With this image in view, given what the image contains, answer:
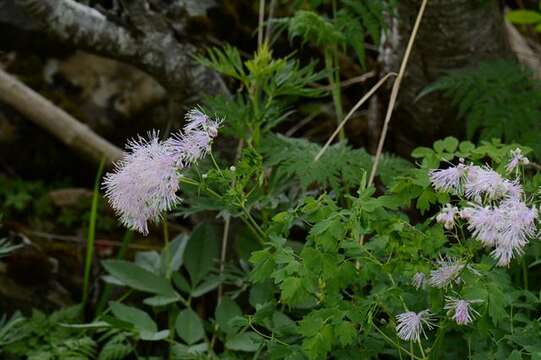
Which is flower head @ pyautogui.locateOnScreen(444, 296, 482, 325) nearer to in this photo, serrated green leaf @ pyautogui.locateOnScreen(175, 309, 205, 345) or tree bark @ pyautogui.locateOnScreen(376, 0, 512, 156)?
serrated green leaf @ pyautogui.locateOnScreen(175, 309, 205, 345)

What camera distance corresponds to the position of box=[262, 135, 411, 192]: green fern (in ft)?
6.62

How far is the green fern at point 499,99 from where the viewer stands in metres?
2.23

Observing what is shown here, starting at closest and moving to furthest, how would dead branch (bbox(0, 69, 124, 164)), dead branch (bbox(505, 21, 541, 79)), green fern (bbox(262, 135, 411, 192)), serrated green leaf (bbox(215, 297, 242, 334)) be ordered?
1. green fern (bbox(262, 135, 411, 192))
2. serrated green leaf (bbox(215, 297, 242, 334))
3. dead branch (bbox(505, 21, 541, 79))
4. dead branch (bbox(0, 69, 124, 164))

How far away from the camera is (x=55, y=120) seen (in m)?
3.01

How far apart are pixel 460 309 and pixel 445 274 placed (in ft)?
0.22

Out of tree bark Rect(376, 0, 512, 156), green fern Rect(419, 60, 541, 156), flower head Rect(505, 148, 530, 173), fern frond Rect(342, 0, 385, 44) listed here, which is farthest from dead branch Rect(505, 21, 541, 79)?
flower head Rect(505, 148, 530, 173)

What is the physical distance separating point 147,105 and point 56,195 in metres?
0.55

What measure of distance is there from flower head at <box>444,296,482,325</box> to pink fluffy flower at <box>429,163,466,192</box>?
0.62 ft

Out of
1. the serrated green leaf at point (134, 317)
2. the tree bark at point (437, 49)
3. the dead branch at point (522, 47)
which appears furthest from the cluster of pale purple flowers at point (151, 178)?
the dead branch at point (522, 47)

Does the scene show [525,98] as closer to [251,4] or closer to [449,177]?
[449,177]

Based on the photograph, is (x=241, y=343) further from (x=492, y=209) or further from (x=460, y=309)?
(x=492, y=209)

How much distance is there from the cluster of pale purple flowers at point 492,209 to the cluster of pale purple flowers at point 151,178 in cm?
44

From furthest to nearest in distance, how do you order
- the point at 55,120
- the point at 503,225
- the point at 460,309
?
1. the point at 55,120
2. the point at 460,309
3. the point at 503,225

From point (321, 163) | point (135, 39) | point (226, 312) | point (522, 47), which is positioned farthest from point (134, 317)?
point (522, 47)
